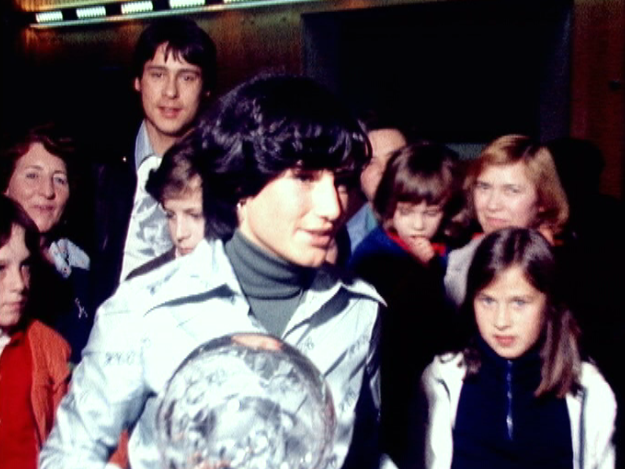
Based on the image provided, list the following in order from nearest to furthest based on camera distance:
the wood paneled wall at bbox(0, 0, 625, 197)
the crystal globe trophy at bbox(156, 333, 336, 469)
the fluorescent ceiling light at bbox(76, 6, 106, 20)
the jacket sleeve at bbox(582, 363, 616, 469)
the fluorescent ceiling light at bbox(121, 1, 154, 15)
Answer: the crystal globe trophy at bbox(156, 333, 336, 469)
the jacket sleeve at bbox(582, 363, 616, 469)
the wood paneled wall at bbox(0, 0, 625, 197)
the fluorescent ceiling light at bbox(121, 1, 154, 15)
the fluorescent ceiling light at bbox(76, 6, 106, 20)

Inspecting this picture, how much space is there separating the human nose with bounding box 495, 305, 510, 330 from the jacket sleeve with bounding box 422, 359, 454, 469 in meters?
0.20

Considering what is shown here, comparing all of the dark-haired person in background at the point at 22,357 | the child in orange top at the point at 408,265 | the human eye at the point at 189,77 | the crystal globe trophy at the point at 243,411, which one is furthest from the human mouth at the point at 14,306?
the crystal globe trophy at the point at 243,411

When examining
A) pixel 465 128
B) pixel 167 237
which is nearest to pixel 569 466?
pixel 167 237

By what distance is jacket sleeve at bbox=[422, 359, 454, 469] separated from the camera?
2162mm

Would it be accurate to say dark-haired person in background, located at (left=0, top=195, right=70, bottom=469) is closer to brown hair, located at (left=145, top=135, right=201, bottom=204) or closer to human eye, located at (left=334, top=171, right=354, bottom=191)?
brown hair, located at (left=145, top=135, right=201, bottom=204)

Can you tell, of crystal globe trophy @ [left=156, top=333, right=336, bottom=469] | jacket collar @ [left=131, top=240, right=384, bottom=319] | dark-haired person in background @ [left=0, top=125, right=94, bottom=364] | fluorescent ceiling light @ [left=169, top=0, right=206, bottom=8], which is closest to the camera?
crystal globe trophy @ [left=156, top=333, right=336, bottom=469]

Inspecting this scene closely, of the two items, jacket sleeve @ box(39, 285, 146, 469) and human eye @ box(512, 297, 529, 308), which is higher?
jacket sleeve @ box(39, 285, 146, 469)

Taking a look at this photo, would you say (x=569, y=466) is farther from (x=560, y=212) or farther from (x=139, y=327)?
(x=139, y=327)

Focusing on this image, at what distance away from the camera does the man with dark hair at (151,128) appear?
240 centimetres

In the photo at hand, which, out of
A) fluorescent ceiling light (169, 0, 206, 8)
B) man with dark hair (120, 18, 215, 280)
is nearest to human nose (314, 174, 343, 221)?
man with dark hair (120, 18, 215, 280)

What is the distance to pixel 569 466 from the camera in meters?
2.14

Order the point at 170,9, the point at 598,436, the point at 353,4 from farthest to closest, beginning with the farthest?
the point at 170,9 < the point at 353,4 < the point at 598,436

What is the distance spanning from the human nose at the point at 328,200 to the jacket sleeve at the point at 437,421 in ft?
3.88

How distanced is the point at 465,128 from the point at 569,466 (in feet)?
11.2
